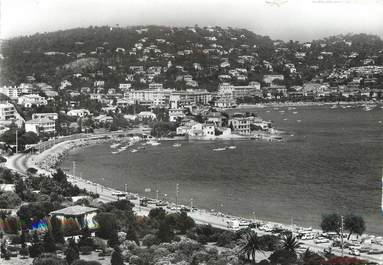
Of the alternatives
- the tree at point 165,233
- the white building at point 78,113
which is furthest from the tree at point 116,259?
the white building at point 78,113

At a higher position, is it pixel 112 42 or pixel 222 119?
pixel 112 42

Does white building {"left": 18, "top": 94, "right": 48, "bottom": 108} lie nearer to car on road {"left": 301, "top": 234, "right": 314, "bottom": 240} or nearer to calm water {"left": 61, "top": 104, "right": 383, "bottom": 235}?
calm water {"left": 61, "top": 104, "right": 383, "bottom": 235}

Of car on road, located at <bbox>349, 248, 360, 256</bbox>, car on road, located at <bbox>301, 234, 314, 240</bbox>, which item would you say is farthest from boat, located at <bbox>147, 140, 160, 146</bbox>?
car on road, located at <bbox>349, 248, 360, 256</bbox>

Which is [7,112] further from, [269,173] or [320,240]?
[320,240]

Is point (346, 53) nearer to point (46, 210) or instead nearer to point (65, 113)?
point (65, 113)

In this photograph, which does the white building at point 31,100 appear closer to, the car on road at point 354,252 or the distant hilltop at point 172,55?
the distant hilltop at point 172,55

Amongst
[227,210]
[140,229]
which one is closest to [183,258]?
[140,229]

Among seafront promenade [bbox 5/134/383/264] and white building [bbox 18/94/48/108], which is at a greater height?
white building [bbox 18/94/48/108]
